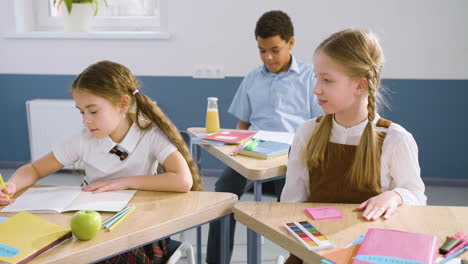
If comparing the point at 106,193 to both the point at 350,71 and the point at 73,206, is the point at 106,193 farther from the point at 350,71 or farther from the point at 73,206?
the point at 350,71

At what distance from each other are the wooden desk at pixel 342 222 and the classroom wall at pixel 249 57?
8.02 feet

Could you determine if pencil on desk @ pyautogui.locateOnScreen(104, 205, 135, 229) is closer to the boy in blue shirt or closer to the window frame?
the boy in blue shirt

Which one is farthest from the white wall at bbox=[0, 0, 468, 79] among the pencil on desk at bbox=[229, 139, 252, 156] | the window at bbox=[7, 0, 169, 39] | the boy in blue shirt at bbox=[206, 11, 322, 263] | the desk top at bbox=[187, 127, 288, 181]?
the desk top at bbox=[187, 127, 288, 181]

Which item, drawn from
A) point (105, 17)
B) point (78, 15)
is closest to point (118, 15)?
point (105, 17)

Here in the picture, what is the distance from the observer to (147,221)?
1239mm

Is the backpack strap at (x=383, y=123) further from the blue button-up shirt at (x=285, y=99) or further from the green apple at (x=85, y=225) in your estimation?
the blue button-up shirt at (x=285, y=99)

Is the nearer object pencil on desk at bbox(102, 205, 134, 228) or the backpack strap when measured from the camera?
pencil on desk at bbox(102, 205, 134, 228)

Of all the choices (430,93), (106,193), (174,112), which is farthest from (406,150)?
(174,112)

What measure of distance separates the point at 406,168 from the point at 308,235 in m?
0.50

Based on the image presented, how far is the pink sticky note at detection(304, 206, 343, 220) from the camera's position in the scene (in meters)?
1.24

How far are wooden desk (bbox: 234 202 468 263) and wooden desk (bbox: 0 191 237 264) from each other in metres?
0.10

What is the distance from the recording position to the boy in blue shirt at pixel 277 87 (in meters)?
2.58

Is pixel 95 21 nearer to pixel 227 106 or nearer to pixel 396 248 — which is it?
pixel 227 106

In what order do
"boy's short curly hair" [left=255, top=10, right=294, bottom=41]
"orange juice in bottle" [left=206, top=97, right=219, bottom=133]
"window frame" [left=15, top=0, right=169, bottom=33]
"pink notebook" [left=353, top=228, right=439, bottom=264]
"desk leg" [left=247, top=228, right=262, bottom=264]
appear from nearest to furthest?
"pink notebook" [left=353, top=228, right=439, bottom=264], "desk leg" [left=247, top=228, right=262, bottom=264], "orange juice in bottle" [left=206, top=97, right=219, bottom=133], "boy's short curly hair" [left=255, top=10, right=294, bottom=41], "window frame" [left=15, top=0, right=169, bottom=33]
